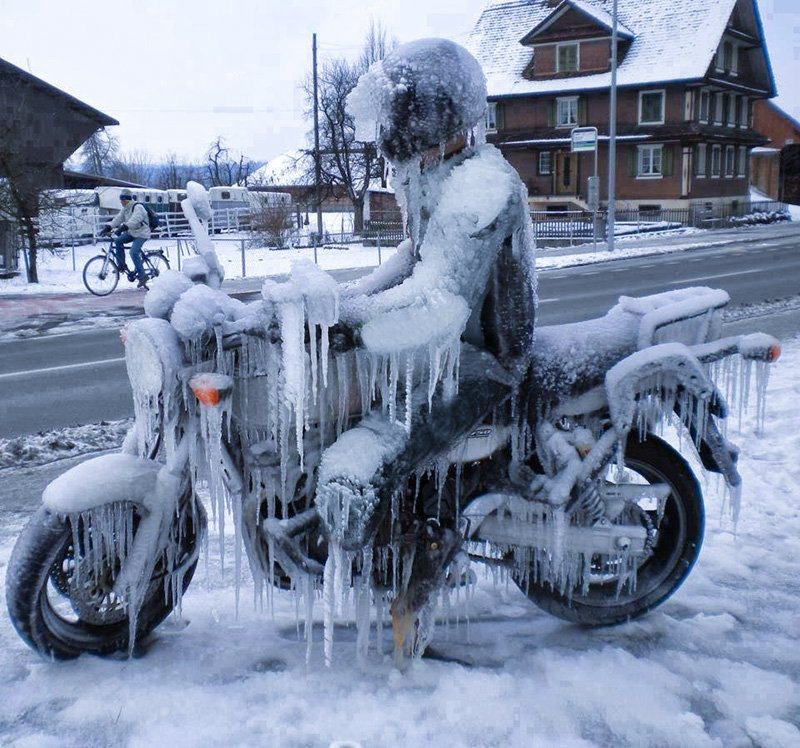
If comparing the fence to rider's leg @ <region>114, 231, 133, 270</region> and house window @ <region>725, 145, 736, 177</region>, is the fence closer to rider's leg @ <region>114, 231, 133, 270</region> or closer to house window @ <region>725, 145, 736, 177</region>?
house window @ <region>725, 145, 736, 177</region>

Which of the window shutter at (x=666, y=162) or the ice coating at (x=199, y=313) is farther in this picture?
the window shutter at (x=666, y=162)

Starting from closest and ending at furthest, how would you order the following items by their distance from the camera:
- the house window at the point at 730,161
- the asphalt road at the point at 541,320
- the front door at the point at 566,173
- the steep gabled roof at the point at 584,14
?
the asphalt road at the point at 541,320
the steep gabled roof at the point at 584,14
the front door at the point at 566,173
the house window at the point at 730,161

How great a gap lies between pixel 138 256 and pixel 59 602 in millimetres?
14008

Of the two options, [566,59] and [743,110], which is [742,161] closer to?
[743,110]

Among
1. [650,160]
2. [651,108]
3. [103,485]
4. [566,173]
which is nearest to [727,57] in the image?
[651,108]

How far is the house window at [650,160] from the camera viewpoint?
137 feet

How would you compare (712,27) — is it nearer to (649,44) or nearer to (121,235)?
(649,44)

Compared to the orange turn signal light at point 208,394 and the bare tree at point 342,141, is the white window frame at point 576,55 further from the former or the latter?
the orange turn signal light at point 208,394

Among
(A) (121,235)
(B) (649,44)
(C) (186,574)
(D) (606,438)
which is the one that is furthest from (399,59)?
(B) (649,44)

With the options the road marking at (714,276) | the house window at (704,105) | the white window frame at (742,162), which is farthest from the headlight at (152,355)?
the white window frame at (742,162)

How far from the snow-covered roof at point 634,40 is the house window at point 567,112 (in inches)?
38.2

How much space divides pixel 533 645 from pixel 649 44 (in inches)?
1723

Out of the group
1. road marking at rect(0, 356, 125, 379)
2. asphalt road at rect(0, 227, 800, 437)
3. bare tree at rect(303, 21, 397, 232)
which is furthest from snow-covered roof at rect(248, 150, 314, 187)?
road marking at rect(0, 356, 125, 379)

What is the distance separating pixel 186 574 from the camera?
3168mm
